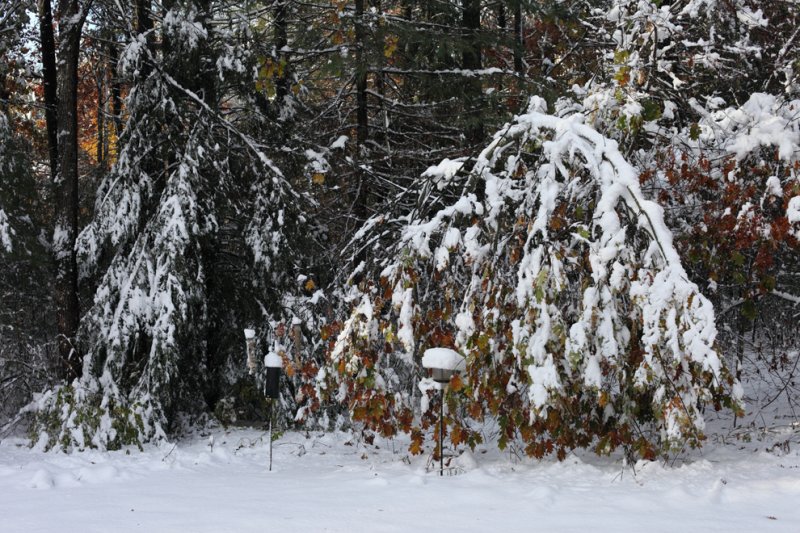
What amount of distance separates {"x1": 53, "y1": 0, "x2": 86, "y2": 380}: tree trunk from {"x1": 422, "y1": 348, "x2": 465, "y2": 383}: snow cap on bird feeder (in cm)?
451

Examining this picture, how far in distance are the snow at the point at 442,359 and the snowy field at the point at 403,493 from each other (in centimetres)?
82

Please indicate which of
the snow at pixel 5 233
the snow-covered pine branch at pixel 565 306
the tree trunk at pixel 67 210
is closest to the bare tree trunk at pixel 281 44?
the tree trunk at pixel 67 210

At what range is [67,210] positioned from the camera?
24.2 feet

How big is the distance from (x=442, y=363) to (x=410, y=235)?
1101 millimetres

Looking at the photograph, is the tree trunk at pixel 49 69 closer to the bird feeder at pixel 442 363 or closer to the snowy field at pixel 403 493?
the snowy field at pixel 403 493

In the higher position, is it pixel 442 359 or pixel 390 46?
pixel 390 46

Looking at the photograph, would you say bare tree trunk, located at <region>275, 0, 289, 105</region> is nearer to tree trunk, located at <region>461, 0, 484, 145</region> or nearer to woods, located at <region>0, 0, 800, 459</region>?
woods, located at <region>0, 0, 800, 459</region>

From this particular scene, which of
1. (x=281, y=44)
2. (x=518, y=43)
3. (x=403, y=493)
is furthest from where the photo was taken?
(x=281, y=44)

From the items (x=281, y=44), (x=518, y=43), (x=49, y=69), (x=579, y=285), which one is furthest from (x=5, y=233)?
(x=518, y=43)

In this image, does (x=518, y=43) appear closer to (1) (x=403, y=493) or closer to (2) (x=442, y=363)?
(2) (x=442, y=363)

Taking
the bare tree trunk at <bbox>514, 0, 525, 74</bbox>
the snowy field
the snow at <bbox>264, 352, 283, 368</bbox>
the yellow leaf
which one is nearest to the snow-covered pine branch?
the snowy field

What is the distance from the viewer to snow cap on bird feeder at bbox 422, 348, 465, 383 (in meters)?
4.75

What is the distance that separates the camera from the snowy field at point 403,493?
3732 mm

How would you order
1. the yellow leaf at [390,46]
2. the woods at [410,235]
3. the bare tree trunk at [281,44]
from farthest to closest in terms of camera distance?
the bare tree trunk at [281,44]
the yellow leaf at [390,46]
the woods at [410,235]
